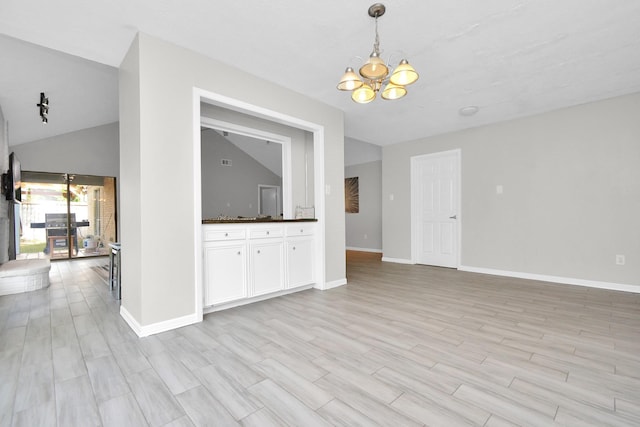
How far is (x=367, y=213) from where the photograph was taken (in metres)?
8.16

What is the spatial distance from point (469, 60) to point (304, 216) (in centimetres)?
267

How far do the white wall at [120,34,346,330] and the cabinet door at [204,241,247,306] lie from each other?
0.19 meters

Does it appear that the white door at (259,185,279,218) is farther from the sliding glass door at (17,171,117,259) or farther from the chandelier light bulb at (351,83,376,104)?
the sliding glass door at (17,171,117,259)

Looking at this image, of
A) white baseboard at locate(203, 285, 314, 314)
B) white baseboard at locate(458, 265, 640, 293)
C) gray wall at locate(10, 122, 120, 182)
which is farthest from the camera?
gray wall at locate(10, 122, 120, 182)

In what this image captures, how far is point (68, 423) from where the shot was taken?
1.37 m

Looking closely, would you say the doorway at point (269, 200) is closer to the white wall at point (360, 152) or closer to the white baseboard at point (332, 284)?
the white baseboard at point (332, 284)

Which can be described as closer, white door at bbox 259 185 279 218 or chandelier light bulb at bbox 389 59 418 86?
chandelier light bulb at bbox 389 59 418 86

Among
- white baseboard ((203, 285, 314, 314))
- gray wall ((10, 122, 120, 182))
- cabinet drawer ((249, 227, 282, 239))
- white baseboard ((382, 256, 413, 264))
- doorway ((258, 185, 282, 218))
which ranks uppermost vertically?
gray wall ((10, 122, 120, 182))

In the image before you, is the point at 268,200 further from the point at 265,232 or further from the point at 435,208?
the point at 435,208

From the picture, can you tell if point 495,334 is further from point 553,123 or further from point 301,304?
point 553,123

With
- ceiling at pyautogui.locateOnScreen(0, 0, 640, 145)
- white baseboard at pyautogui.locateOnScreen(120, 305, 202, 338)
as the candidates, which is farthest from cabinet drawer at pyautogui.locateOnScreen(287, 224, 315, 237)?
ceiling at pyautogui.locateOnScreen(0, 0, 640, 145)

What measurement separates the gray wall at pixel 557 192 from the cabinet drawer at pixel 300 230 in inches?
117

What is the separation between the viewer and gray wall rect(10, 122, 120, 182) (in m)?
6.30

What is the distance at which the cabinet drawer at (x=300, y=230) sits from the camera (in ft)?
11.9
